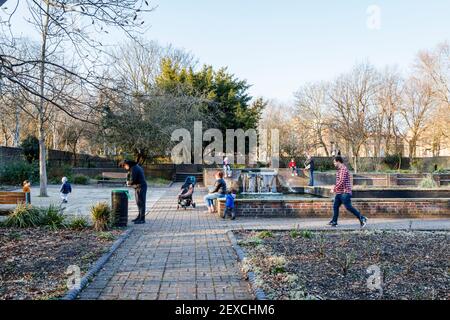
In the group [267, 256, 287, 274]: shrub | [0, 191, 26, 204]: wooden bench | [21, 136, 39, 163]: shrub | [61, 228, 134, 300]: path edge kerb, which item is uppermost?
[21, 136, 39, 163]: shrub

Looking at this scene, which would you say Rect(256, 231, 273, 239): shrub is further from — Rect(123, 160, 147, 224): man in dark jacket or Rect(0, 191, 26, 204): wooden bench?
Rect(0, 191, 26, 204): wooden bench

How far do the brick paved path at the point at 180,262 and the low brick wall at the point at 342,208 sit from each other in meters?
0.77

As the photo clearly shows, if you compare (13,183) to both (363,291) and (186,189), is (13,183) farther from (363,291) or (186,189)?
(363,291)

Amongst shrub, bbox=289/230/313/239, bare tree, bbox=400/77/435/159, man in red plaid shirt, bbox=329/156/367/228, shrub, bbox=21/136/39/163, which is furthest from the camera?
bare tree, bbox=400/77/435/159

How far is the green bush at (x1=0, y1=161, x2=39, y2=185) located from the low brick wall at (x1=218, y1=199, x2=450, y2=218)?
19326mm

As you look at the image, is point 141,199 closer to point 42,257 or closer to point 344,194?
point 42,257

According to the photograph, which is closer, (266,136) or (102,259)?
(102,259)

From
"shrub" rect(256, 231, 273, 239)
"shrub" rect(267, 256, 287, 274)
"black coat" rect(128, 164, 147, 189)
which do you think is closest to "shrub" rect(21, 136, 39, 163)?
"black coat" rect(128, 164, 147, 189)

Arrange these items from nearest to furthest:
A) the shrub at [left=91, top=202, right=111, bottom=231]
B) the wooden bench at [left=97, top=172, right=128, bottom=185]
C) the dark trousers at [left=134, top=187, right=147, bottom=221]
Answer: the shrub at [left=91, top=202, right=111, bottom=231] → the dark trousers at [left=134, top=187, right=147, bottom=221] → the wooden bench at [left=97, top=172, right=128, bottom=185]

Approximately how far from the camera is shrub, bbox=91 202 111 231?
992 cm

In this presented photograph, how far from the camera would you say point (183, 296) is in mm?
4902

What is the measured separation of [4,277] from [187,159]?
108 feet

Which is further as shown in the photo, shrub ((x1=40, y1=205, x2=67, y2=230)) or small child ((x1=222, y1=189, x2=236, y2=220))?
small child ((x1=222, y1=189, x2=236, y2=220))

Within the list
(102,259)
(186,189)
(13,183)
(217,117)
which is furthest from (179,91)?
(102,259)
